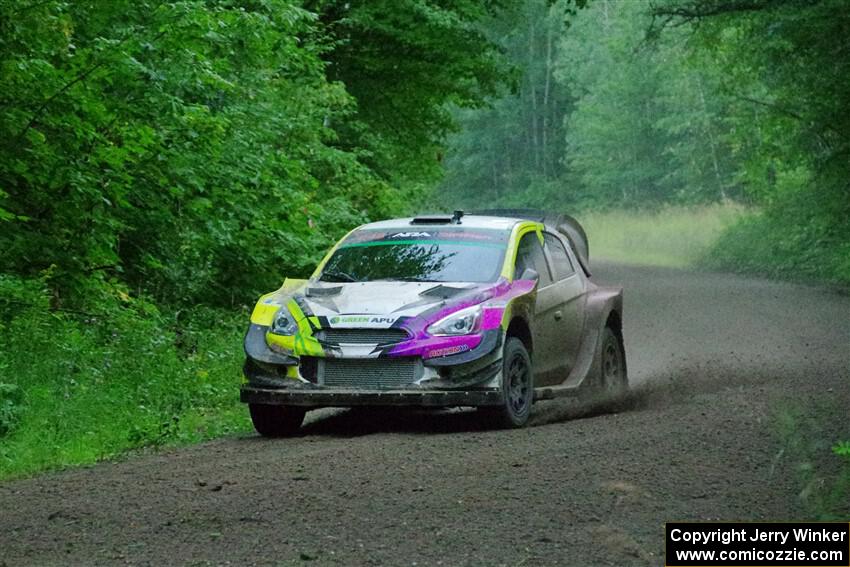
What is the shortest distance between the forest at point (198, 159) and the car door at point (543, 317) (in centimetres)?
263

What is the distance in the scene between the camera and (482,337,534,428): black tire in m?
10.8

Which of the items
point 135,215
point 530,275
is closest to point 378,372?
point 530,275

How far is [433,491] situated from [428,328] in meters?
2.78

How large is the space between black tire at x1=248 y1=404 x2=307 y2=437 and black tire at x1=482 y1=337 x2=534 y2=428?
148 cm

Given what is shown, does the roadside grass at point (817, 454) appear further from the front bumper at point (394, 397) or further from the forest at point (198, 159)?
the forest at point (198, 159)

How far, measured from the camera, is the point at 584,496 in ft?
25.2

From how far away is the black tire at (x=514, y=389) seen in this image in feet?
35.3

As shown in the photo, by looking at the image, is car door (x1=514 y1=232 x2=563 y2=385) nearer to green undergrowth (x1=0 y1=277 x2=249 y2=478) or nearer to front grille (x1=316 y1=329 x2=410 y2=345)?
front grille (x1=316 y1=329 x2=410 y2=345)

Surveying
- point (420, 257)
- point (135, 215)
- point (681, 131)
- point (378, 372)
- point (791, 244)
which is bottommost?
point (791, 244)

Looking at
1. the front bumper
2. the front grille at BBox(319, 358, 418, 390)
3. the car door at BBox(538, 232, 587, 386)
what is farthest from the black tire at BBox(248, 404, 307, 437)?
the car door at BBox(538, 232, 587, 386)

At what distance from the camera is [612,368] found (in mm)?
13227

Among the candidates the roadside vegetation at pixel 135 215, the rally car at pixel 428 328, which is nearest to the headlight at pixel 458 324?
the rally car at pixel 428 328

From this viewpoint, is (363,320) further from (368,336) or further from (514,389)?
(514,389)

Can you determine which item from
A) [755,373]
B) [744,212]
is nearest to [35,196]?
[755,373]
